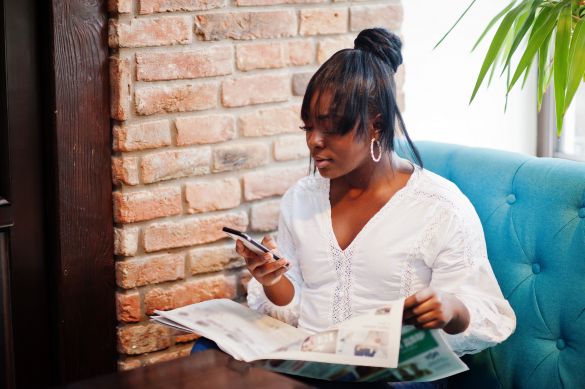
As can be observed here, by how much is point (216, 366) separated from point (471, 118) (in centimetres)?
149

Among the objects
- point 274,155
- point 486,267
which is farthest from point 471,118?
point 486,267

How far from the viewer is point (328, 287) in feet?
6.14

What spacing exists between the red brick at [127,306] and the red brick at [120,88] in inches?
17.2

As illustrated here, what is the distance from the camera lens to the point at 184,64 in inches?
78.3

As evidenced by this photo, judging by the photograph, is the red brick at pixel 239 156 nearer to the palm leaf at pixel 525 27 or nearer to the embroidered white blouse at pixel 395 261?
the embroidered white blouse at pixel 395 261

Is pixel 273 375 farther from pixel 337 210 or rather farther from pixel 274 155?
pixel 274 155

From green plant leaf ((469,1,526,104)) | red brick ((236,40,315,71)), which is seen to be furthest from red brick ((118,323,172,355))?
green plant leaf ((469,1,526,104))

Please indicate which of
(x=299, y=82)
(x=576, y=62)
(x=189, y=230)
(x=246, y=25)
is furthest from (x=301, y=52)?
(x=576, y=62)

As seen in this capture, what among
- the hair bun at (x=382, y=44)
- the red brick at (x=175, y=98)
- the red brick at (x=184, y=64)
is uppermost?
the hair bun at (x=382, y=44)

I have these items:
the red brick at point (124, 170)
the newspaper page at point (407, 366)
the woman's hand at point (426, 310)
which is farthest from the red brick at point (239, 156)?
the woman's hand at point (426, 310)

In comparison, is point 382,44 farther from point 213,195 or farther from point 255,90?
point 213,195

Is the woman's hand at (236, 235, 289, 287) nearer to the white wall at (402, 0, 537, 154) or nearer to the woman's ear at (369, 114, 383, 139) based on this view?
the woman's ear at (369, 114, 383, 139)

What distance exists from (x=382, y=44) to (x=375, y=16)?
0.44 meters

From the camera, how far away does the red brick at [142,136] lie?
1.94m
